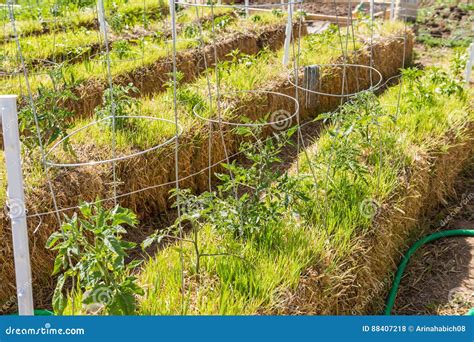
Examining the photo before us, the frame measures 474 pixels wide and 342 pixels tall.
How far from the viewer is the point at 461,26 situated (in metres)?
8.89

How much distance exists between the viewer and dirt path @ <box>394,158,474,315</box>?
3127mm

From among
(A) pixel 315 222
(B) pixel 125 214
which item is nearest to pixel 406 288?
(A) pixel 315 222

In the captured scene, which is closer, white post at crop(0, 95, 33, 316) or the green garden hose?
white post at crop(0, 95, 33, 316)

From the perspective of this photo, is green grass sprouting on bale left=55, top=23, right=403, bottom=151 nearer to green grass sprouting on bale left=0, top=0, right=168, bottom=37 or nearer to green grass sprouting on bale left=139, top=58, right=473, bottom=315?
green grass sprouting on bale left=139, top=58, right=473, bottom=315

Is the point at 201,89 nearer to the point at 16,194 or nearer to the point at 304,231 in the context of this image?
the point at 304,231

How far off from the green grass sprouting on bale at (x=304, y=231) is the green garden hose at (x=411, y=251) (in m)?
0.42

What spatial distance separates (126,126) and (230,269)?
186cm

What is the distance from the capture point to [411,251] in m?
3.44

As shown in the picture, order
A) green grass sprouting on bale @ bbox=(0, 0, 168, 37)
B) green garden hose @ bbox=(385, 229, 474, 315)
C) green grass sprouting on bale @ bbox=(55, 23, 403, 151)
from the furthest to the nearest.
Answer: green grass sprouting on bale @ bbox=(0, 0, 168, 37) → green grass sprouting on bale @ bbox=(55, 23, 403, 151) → green garden hose @ bbox=(385, 229, 474, 315)

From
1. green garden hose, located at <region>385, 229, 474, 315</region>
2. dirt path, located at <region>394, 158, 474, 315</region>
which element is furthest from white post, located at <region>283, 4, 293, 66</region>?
green garden hose, located at <region>385, 229, 474, 315</region>

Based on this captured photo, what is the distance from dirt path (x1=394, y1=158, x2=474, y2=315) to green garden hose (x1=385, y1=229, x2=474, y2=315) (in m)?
0.04

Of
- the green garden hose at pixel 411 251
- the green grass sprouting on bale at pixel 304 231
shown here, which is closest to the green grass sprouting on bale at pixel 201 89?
the green grass sprouting on bale at pixel 304 231

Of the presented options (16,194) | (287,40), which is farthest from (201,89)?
(16,194)

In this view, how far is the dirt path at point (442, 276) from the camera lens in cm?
313
